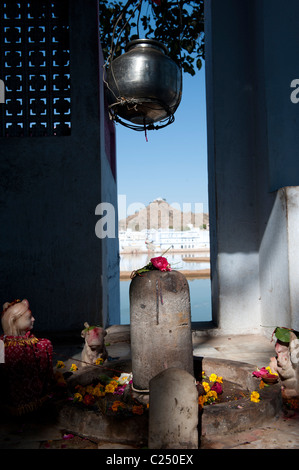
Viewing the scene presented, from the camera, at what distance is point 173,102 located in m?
2.72

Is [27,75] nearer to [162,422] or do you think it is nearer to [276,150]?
[276,150]

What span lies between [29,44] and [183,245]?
3472 cm

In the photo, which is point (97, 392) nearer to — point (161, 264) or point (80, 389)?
point (80, 389)

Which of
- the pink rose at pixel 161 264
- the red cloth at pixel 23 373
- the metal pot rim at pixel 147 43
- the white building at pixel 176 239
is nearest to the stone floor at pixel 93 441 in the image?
the red cloth at pixel 23 373

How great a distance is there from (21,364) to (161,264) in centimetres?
141

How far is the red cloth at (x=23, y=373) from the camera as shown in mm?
2912

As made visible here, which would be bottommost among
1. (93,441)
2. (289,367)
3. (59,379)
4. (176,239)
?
(93,441)

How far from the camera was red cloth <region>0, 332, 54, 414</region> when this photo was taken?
9.55 ft

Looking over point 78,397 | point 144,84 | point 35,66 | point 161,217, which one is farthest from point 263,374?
point 161,217

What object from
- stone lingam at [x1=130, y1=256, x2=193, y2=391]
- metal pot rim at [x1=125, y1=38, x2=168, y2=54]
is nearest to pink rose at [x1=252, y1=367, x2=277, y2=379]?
stone lingam at [x1=130, y1=256, x2=193, y2=391]

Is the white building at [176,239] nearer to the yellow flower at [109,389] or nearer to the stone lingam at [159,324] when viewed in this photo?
the yellow flower at [109,389]

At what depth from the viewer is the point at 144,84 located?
2551 mm

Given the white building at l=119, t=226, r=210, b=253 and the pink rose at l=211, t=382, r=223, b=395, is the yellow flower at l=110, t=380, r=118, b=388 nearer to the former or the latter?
the pink rose at l=211, t=382, r=223, b=395

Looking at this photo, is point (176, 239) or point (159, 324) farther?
point (176, 239)
